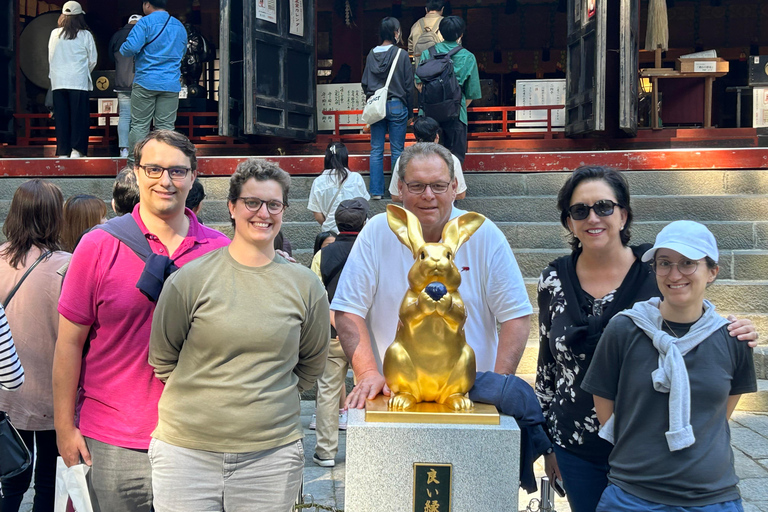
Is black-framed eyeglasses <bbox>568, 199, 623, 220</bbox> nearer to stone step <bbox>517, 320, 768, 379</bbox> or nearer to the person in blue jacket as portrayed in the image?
stone step <bbox>517, 320, 768, 379</bbox>

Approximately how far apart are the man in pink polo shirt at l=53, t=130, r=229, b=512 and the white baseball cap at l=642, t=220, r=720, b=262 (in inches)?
57.8

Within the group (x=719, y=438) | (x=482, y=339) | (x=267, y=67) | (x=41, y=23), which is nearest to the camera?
(x=719, y=438)

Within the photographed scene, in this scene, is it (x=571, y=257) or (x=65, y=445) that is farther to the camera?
(x=571, y=257)

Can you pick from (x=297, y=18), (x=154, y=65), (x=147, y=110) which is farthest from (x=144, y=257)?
(x=297, y=18)

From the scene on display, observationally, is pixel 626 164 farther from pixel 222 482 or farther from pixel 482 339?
pixel 222 482

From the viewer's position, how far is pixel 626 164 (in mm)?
7875

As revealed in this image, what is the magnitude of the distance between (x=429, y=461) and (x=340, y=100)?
8855 mm

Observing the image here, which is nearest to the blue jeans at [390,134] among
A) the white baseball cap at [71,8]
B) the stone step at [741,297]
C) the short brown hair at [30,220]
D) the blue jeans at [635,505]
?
the stone step at [741,297]

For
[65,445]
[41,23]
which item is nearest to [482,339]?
[65,445]

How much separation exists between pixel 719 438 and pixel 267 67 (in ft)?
23.6

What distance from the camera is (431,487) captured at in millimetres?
2375

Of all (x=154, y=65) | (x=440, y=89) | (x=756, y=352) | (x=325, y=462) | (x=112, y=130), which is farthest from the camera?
(x=112, y=130)

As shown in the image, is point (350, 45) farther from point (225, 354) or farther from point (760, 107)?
point (225, 354)

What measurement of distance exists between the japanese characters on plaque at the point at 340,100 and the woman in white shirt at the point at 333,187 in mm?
4594
